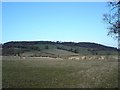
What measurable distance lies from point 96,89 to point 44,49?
148m

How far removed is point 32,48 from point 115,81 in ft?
484

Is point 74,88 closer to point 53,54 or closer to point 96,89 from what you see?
point 96,89

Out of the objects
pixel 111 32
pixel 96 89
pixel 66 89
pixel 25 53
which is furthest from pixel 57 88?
pixel 25 53

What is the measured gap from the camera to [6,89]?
2064 centimetres

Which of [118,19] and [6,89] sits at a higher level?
[118,19]

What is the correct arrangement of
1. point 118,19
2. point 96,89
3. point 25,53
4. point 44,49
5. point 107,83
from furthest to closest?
point 44,49 → point 25,53 → point 118,19 → point 107,83 → point 96,89

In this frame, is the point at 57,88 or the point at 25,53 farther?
the point at 25,53

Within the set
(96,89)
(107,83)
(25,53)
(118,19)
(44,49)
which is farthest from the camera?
(44,49)

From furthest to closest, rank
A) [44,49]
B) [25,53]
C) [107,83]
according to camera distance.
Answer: [44,49]
[25,53]
[107,83]

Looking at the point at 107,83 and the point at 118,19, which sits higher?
the point at 118,19

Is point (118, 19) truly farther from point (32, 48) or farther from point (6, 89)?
point (32, 48)

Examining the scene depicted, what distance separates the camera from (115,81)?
76.0 ft

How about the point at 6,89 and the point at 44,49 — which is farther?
the point at 44,49

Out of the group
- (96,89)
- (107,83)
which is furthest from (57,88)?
(107,83)
